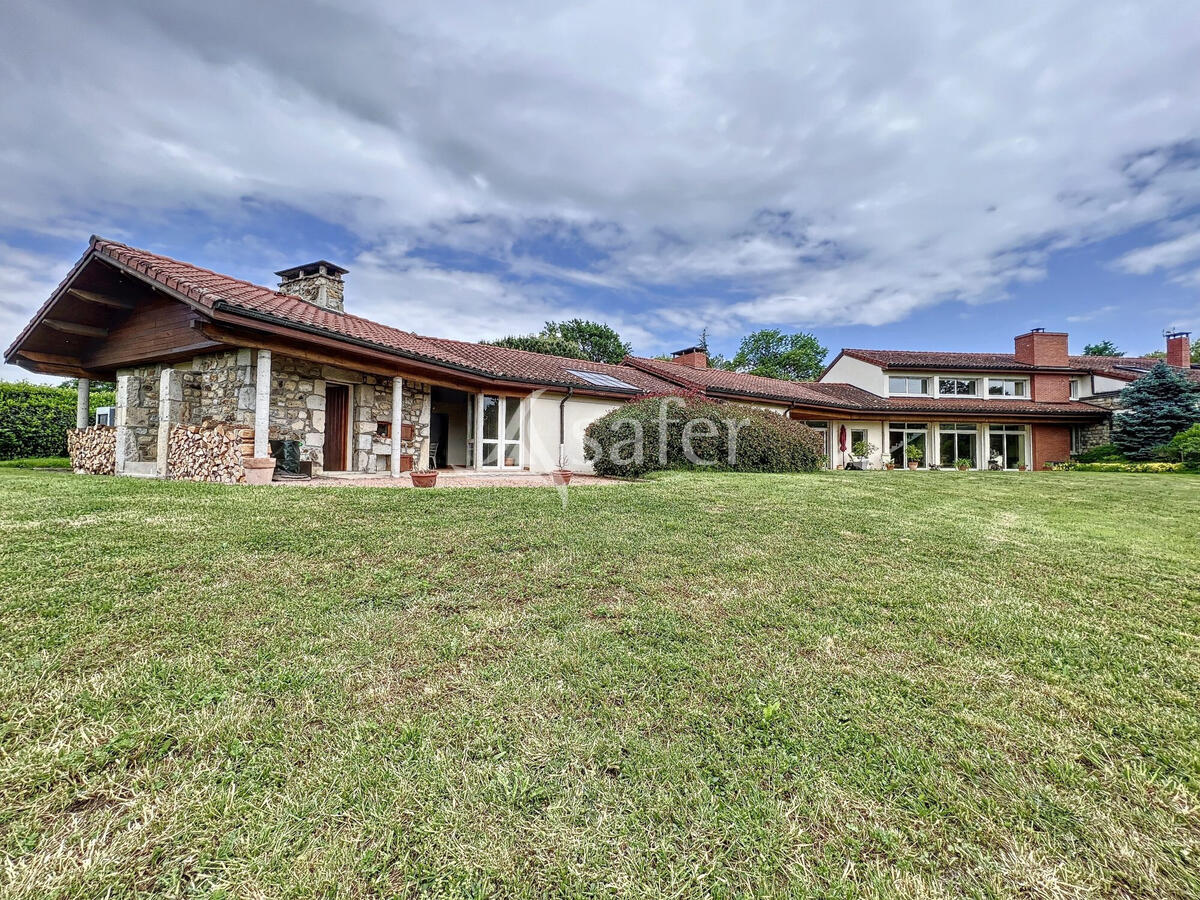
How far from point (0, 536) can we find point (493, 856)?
541 centimetres

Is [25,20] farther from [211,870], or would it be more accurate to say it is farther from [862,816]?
[862,816]

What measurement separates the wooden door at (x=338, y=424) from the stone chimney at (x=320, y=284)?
310 cm

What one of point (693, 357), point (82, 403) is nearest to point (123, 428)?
point (82, 403)

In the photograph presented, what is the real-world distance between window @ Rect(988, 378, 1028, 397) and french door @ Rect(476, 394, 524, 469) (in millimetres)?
23536

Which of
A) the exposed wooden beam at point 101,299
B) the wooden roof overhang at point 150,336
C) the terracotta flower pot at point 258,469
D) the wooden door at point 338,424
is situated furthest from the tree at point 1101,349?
the exposed wooden beam at point 101,299

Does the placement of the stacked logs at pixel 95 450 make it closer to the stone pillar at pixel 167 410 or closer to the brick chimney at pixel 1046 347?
the stone pillar at pixel 167 410

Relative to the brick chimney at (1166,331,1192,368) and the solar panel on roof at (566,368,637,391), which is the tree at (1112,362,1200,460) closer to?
the brick chimney at (1166,331,1192,368)

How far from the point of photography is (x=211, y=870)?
5.08 feet

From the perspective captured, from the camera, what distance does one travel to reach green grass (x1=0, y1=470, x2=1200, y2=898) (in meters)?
1.60

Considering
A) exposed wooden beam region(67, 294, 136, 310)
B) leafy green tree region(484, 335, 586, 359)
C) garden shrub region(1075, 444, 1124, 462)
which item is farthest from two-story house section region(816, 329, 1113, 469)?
exposed wooden beam region(67, 294, 136, 310)

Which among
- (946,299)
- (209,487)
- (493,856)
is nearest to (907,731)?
(493,856)

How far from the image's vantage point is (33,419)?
14328mm

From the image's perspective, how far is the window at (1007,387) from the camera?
23.9 m

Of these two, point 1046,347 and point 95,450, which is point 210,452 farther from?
point 1046,347
